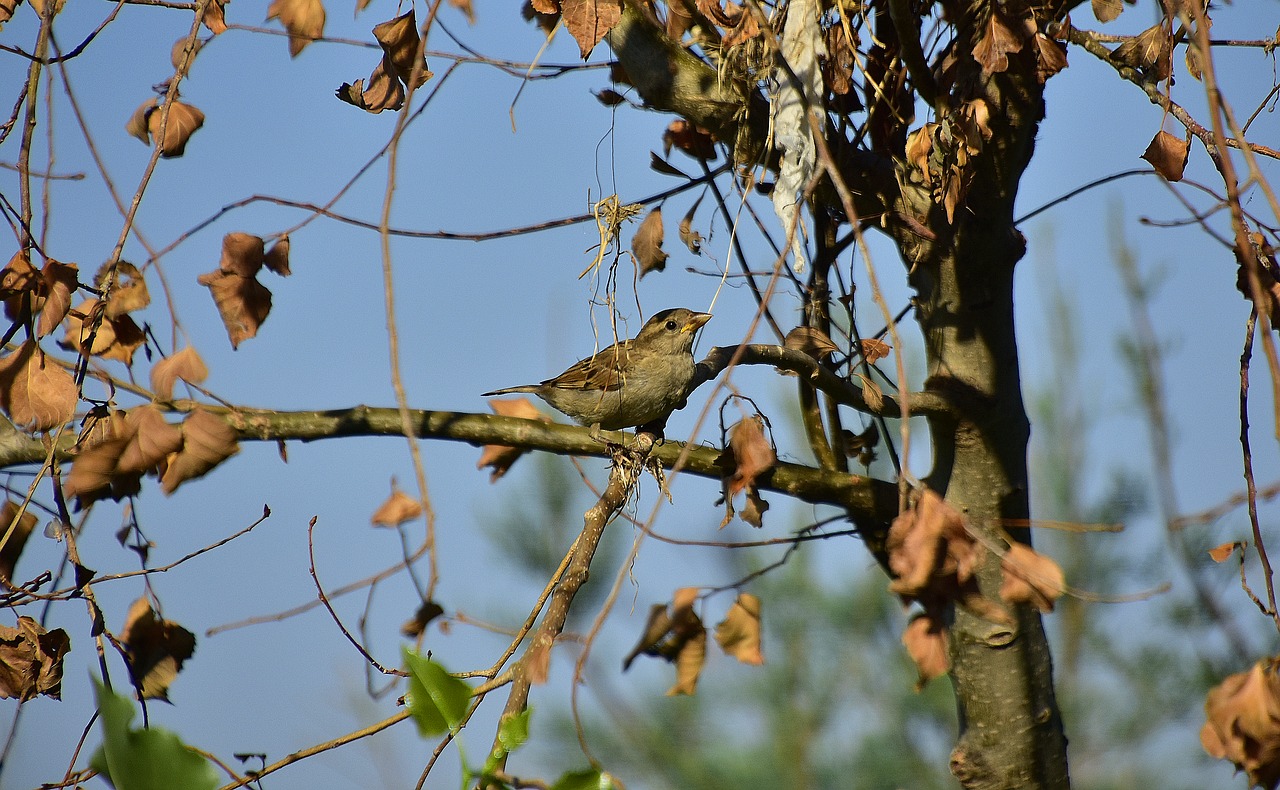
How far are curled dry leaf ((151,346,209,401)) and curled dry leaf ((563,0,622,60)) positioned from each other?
86 cm

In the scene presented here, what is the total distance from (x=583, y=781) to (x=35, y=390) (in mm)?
1308

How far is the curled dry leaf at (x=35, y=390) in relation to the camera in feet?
5.68

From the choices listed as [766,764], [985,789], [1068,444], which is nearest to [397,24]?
[985,789]

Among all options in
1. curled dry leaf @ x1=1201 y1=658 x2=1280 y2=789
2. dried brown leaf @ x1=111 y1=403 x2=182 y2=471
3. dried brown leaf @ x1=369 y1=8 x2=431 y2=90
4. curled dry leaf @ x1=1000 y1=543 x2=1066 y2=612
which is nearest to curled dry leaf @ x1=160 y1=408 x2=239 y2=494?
dried brown leaf @ x1=111 y1=403 x2=182 y2=471

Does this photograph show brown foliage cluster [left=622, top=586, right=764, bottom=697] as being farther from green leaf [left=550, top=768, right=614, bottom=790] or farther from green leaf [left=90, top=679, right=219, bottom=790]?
green leaf [left=90, top=679, right=219, bottom=790]

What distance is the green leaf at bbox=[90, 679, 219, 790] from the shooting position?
80 centimetres

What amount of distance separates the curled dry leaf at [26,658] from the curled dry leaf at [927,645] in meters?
1.54

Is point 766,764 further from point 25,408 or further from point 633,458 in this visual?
point 25,408

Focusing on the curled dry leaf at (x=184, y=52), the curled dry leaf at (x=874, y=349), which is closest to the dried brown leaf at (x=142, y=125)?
the curled dry leaf at (x=184, y=52)

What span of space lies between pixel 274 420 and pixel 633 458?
31.5 inches

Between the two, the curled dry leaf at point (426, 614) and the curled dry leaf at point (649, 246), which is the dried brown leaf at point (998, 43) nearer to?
the curled dry leaf at point (649, 246)

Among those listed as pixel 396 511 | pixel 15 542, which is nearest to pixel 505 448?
pixel 396 511

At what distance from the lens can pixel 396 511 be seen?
1941 millimetres

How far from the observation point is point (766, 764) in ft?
15.9
